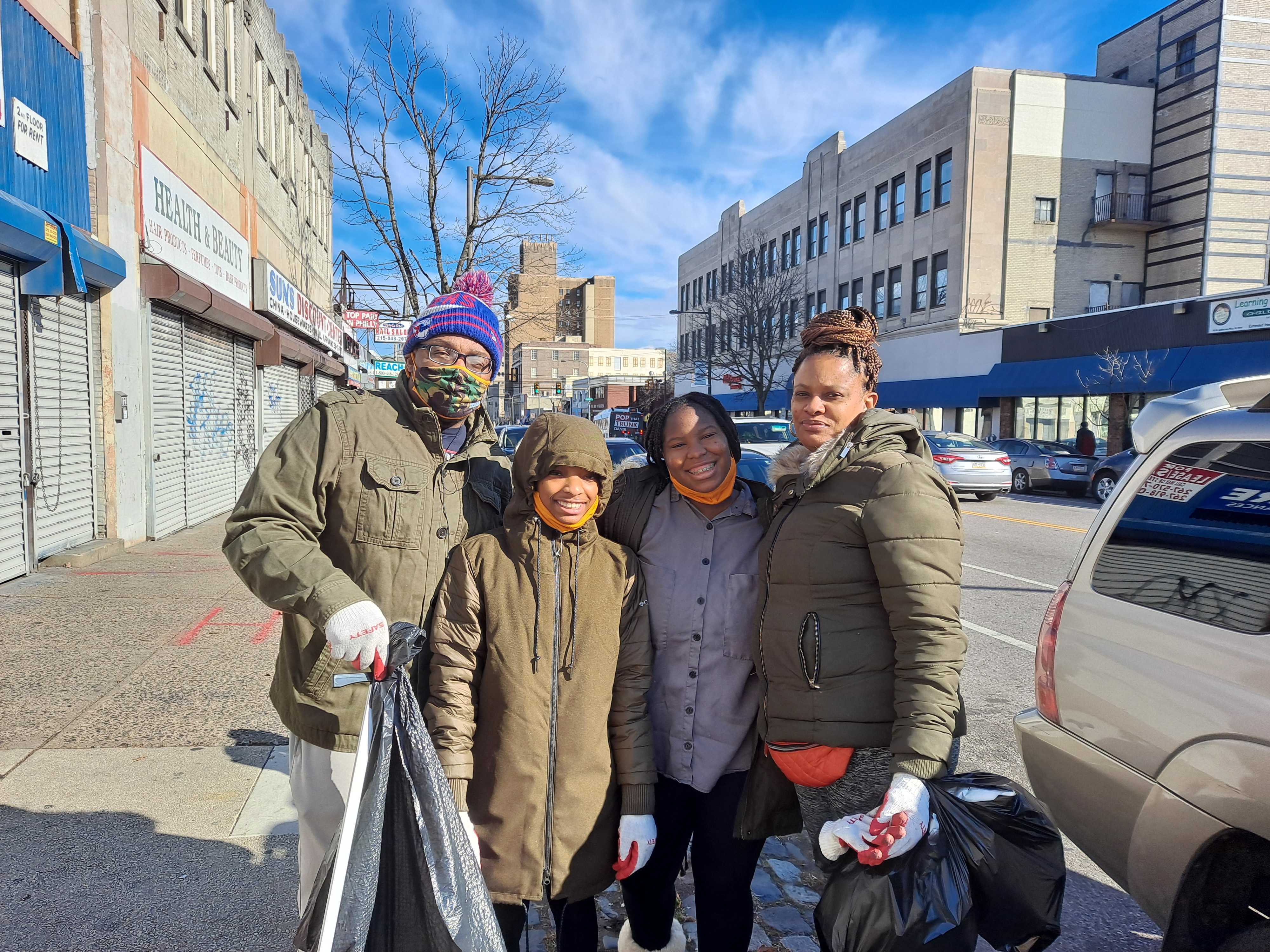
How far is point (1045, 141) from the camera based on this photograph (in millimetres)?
29484

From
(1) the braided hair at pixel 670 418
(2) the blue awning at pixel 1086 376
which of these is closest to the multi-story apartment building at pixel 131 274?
(1) the braided hair at pixel 670 418

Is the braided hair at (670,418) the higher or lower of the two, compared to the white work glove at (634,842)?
higher

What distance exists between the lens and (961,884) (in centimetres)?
171

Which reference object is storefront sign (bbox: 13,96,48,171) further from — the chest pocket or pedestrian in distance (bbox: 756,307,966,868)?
pedestrian in distance (bbox: 756,307,966,868)

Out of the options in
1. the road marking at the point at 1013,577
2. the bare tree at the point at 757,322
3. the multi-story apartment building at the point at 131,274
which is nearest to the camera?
the multi-story apartment building at the point at 131,274

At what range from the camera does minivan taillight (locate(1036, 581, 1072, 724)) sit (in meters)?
2.53

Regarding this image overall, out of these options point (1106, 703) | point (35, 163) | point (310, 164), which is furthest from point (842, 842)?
point (310, 164)

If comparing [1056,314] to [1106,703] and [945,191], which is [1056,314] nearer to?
[945,191]

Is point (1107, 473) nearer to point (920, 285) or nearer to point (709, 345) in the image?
point (920, 285)

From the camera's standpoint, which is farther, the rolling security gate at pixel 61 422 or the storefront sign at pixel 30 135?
the rolling security gate at pixel 61 422

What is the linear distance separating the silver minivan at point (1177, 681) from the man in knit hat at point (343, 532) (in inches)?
71.7

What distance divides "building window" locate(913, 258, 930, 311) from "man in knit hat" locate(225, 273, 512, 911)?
1283 inches

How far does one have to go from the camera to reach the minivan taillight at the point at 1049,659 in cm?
253

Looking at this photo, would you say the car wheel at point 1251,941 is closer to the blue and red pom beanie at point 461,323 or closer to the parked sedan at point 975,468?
the blue and red pom beanie at point 461,323
